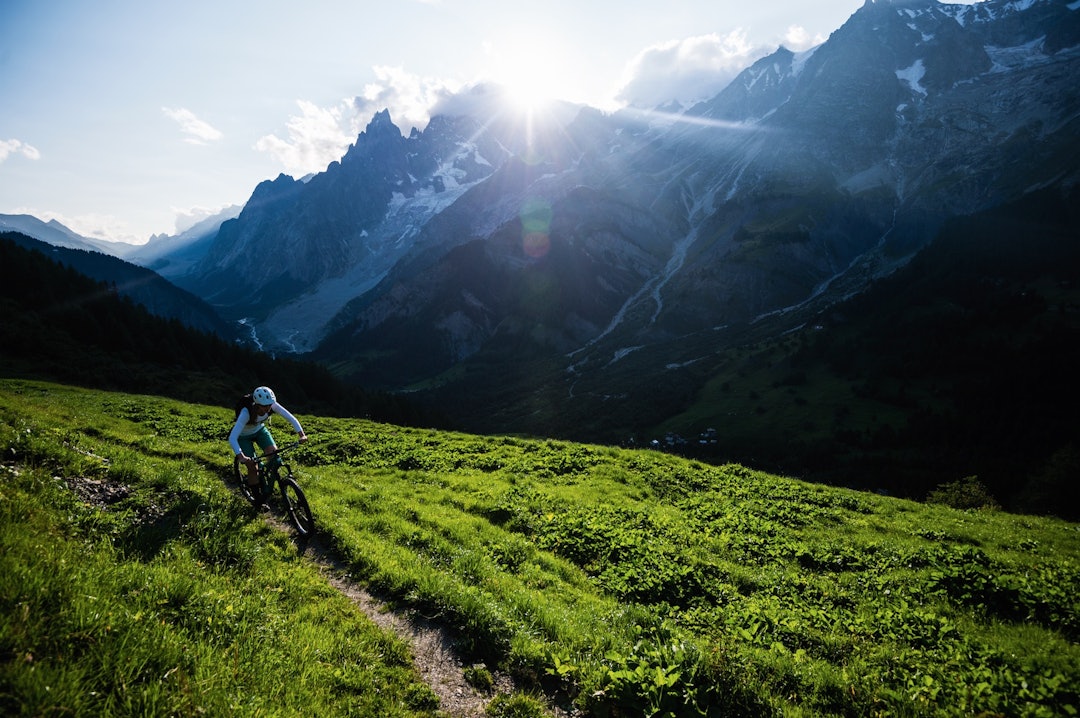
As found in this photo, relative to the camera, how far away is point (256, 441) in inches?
643

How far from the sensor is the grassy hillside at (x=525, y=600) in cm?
588

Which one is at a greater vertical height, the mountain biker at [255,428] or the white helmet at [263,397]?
the white helmet at [263,397]

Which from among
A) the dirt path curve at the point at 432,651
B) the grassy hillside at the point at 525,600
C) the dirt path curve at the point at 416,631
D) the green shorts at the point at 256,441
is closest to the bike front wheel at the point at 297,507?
the dirt path curve at the point at 416,631

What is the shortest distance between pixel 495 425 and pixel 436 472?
15828 cm

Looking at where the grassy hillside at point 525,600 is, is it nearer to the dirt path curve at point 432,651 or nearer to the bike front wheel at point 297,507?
the dirt path curve at point 432,651

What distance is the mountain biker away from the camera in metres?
15.0

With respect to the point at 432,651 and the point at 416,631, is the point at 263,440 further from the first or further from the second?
the point at 432,651

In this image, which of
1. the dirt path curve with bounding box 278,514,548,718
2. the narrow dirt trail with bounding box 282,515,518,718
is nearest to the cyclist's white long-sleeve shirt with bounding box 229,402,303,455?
the narrow dirt trail with bounding box 282,515,518,718

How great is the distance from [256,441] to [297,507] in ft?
11.2

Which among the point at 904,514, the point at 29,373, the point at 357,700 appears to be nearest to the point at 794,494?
the point at 904,514

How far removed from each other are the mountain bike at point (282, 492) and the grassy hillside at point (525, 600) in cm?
64

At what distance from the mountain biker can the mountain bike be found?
0.21 meters

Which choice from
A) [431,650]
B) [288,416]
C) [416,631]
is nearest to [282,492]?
[288,416]

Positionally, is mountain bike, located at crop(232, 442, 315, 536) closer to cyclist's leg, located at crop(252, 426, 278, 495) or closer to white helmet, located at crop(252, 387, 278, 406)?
cyclist's leg, located at crop(252, 426, 278, 495)
